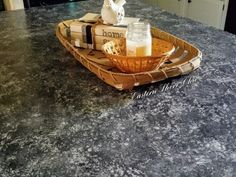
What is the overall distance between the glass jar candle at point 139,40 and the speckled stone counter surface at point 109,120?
13 centimetres

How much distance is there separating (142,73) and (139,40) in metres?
0.13

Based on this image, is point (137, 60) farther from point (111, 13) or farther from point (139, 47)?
point (111, 13)

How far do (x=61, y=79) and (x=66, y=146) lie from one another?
0.39 meters

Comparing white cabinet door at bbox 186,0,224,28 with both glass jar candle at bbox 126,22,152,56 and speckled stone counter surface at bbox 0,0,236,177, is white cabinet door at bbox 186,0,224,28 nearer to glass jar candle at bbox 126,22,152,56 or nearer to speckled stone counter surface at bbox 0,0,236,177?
speckled stone counter surface at bbox 0,0,236,177

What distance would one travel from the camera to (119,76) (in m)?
0.99

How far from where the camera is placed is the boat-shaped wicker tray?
1003 mm

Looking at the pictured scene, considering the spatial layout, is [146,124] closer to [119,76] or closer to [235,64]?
[119,76]

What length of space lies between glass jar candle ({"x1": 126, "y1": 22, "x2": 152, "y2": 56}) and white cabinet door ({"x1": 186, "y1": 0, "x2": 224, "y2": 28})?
1899 millimetres

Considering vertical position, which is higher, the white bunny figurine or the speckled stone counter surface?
the white bunny figurine

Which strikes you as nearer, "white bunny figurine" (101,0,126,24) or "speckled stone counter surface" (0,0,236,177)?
"speckled stone counter surface" (0,0,236,177)

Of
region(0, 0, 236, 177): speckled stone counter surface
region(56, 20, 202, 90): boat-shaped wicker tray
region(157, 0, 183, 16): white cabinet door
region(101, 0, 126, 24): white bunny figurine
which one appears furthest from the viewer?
region(157, 0, 183, 16): white cabinet door

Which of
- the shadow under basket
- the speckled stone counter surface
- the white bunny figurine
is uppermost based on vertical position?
the white bunny figurine

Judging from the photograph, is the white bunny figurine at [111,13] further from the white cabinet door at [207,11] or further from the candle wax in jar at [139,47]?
the white cabinet door at [207,11]

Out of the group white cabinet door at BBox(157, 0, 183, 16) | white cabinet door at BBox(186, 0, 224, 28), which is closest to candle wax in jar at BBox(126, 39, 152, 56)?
white cabinet door at BBox(186, 0, 224, 28)
